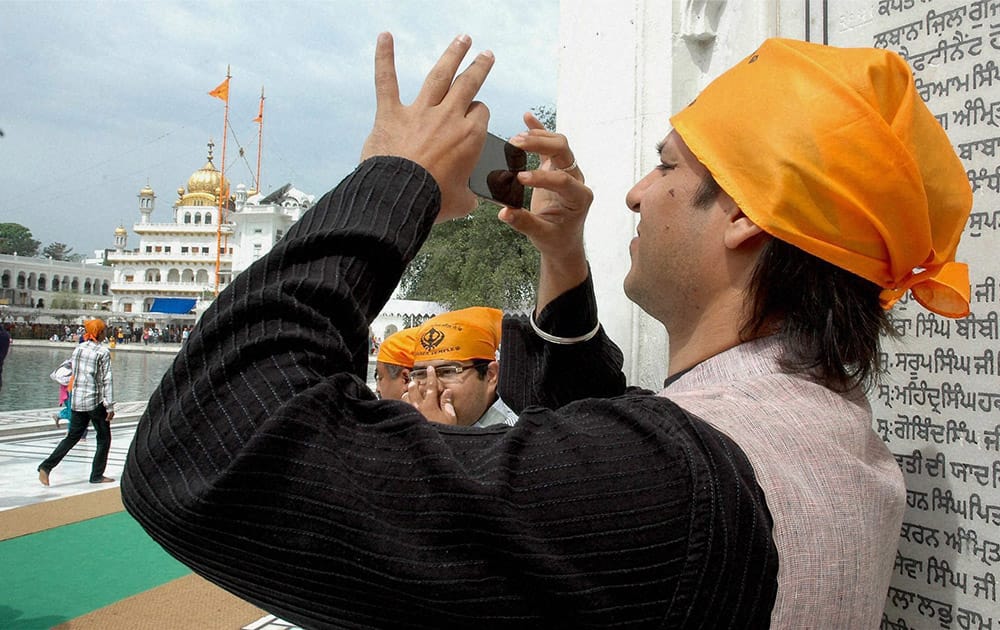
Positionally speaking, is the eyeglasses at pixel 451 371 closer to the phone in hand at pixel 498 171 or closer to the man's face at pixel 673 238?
the phone in hand at pixel 498 171

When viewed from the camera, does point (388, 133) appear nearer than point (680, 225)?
Yes

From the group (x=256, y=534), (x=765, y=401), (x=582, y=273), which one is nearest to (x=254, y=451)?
(x=256, y=534)

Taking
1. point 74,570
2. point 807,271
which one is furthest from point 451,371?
point 74,570

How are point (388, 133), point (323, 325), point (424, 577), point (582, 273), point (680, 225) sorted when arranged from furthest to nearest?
point (582, 273)
point (680, 225)
point (388, 133)
point (323, 325)
point (424, 577)

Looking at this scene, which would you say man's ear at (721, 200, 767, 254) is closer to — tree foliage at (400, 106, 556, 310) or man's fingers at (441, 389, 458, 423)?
man's fingers at (441, 389, 458, 423)

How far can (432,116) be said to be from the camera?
1006mm

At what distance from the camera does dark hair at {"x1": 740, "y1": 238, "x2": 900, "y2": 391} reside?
1.01 m

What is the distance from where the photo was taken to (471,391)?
3.38 m

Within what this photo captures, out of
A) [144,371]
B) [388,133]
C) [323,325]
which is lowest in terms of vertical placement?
[144,371]

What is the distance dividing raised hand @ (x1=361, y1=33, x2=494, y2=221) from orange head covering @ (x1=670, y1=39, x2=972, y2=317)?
33 centimetres

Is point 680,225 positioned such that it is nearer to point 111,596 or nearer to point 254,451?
point 254,451

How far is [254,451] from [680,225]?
0.68 metres

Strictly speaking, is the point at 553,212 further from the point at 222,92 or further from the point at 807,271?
the point at 222,92

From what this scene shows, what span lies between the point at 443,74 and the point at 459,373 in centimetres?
246
